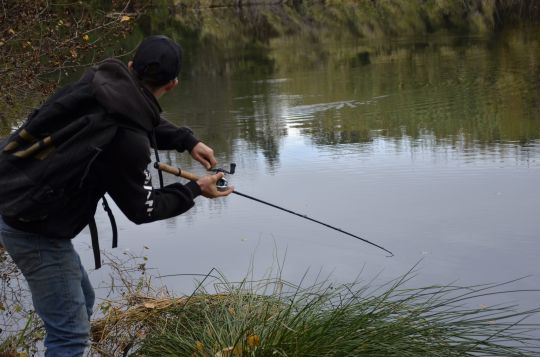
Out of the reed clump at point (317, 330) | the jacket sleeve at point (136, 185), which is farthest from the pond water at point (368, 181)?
the jacket sleeve at point (136, 185)

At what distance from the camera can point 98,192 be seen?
118 inches

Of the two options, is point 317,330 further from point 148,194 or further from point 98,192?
point 98,192

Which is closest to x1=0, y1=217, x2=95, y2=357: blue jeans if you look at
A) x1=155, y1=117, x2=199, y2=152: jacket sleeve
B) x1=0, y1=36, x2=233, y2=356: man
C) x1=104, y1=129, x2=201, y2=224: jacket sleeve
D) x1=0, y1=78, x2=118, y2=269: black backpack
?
x1=0, y1=36, x2=233, y2=356: man

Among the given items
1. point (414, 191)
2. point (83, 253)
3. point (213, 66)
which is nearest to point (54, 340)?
point (83, 253)

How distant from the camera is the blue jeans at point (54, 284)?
9.93 feet

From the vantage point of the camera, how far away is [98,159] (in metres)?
2.87

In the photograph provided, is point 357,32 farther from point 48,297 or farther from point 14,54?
point 48,297

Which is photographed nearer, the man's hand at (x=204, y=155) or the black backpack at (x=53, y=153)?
the black backpack at (x=53, y=153)

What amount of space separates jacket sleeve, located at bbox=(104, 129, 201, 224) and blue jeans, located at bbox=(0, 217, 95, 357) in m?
0.29

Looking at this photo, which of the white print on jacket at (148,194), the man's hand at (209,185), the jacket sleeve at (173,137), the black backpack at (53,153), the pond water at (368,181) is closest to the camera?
the black backpack at (53,153)

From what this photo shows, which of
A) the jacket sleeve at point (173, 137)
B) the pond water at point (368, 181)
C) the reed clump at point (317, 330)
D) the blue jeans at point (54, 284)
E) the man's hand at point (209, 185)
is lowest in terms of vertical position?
the pond water at point (368, 181)

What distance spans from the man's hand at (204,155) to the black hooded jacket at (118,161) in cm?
53

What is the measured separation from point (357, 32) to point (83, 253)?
2091cm

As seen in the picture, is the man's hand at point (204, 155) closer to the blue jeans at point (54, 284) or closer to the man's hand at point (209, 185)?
the man's hand at point (209, 185)
